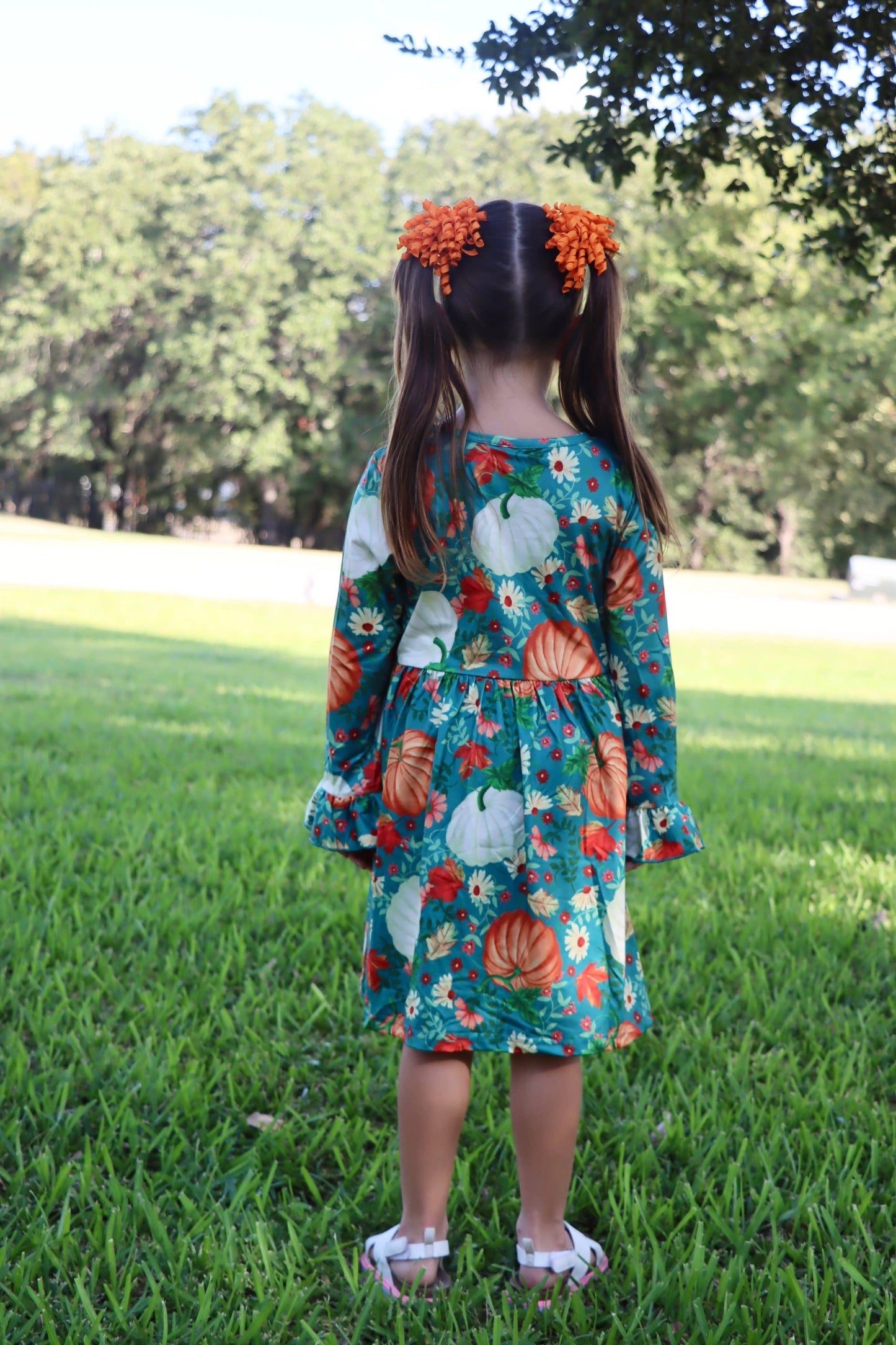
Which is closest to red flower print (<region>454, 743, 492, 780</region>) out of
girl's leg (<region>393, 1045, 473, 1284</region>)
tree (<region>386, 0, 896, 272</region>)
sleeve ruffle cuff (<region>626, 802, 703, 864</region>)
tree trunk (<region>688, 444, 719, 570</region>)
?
sleeve ruffle cuff (<region>626, 802, 703, 864</region>)

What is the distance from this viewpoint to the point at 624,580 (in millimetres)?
1791

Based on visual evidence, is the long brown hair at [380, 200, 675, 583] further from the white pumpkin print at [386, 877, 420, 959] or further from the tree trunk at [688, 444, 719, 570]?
the tree trunk at [688, 444, 719, 570]

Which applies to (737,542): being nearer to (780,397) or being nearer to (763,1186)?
(780,397)

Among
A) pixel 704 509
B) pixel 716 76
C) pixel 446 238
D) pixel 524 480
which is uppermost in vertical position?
pixel 704 509

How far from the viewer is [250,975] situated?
2857mm

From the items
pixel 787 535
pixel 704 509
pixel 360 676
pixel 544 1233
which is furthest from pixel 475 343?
pixel 787 535

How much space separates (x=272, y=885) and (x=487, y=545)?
194 cm

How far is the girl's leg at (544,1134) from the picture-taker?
68.7 inches

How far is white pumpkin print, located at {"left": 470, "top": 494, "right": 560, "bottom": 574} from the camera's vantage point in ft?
5.72

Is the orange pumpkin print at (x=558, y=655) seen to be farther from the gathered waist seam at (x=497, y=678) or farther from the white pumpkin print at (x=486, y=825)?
the white pumpkin print at (x=486, y=825)

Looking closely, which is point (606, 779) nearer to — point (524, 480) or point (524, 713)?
point (524, 713)

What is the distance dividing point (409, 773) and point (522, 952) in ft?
1.07

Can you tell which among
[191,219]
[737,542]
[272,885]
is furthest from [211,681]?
[737,542]

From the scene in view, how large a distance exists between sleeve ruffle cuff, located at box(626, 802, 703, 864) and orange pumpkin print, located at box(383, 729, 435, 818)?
0.37 metres
